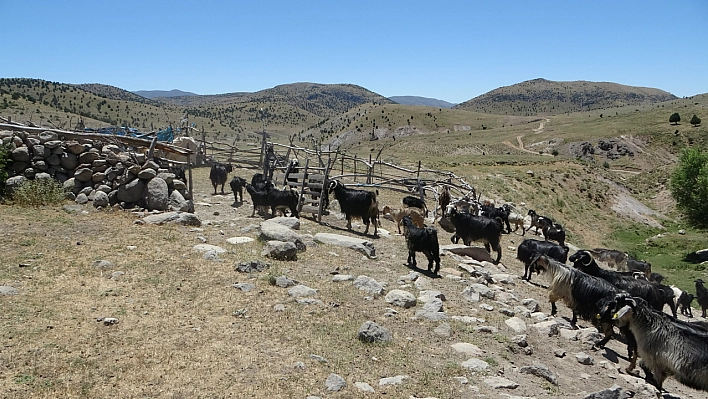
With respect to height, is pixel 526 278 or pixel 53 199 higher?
pixel 53 199

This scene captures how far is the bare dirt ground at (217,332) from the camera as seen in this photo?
236 inches

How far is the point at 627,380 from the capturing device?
798 centimetres

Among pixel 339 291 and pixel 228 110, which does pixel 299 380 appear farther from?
pixel 228 110

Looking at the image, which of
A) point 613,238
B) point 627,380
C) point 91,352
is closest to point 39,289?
point 91,352

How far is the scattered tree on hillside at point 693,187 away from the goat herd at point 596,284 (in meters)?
15.1

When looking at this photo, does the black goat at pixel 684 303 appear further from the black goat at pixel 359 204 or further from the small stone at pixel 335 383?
the small stone at pixel 335 383

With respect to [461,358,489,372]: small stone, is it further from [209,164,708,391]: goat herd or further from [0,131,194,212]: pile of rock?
[0,131,194,212]: pile of rock

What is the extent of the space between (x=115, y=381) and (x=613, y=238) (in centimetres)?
3076

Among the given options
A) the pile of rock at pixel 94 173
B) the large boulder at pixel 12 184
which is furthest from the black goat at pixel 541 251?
the large boulder at pixel 12 184

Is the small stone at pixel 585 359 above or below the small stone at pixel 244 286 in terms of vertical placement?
below

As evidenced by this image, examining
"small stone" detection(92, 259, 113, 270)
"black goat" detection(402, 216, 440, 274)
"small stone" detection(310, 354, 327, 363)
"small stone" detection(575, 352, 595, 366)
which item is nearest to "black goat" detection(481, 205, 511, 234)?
"black goat" detection(402, 216, 440, 274)

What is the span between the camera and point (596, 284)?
33.5 feet

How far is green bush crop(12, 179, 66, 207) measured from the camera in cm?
1360

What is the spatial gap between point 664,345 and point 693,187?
29714mm
